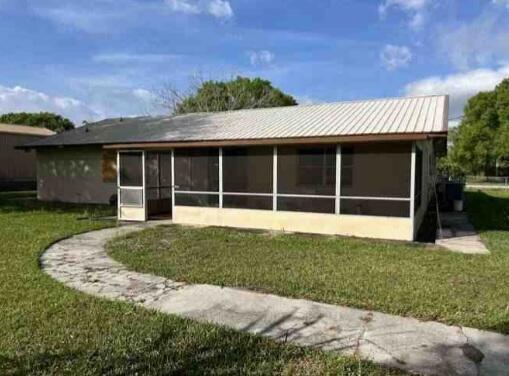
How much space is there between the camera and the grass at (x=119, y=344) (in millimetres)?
3490

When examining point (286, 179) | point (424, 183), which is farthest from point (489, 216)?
point (286, 179)

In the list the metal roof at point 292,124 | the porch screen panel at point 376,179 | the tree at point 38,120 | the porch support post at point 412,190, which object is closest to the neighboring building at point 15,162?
the metal roof at point 292,124

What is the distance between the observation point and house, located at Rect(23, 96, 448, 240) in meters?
9.77

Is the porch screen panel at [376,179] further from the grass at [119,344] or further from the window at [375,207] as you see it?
the grass at [119,344]

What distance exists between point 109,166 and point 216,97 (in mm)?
18136

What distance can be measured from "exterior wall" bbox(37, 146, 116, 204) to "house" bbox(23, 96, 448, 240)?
3209 millimetres

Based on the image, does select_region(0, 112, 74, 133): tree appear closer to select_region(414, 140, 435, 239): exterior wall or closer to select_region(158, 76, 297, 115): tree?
select_region(158, 76, 297, 115): tree

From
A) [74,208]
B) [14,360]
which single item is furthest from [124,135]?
[14,360]

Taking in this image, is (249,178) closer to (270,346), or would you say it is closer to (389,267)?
(389,267)

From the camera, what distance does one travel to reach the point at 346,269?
6.73m

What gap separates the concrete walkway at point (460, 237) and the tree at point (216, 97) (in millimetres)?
23252

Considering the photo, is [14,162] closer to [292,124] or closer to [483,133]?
[292,124]

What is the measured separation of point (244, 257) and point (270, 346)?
3735 millimetres

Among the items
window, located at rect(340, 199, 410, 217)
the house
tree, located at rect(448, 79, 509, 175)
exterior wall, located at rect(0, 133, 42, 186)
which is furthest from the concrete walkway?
tree, located at rect(448, 79, 509, 175)
